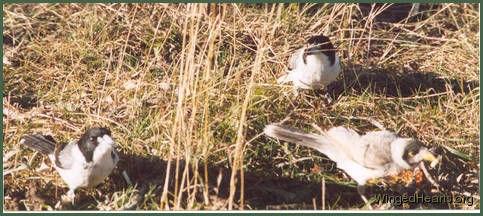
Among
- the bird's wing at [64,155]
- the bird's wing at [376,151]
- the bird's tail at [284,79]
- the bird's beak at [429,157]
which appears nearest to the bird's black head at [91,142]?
the bird's wing at [64,155]

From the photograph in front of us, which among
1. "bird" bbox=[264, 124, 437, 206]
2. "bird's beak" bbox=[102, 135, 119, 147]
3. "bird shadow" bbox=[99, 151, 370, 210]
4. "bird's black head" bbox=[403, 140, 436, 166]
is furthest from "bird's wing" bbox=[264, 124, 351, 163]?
"bird's beak" bbox=[102, 135, 119, 147]

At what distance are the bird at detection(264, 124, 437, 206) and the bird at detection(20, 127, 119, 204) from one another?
1.22 meters

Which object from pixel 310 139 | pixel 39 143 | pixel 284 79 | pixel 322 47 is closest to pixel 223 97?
pixel 284 79

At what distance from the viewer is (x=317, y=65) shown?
14.2 feet

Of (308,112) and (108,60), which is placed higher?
(108,60)

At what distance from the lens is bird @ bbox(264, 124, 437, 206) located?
3480mm

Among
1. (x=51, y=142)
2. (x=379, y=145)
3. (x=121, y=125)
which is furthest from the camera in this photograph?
(x=121, y=125)

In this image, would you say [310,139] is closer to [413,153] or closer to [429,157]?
[413,153]

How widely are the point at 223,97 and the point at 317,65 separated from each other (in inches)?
36.0

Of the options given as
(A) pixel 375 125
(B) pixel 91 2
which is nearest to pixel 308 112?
(A) pixel 375 125

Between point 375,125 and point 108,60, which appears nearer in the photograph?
point 375,125

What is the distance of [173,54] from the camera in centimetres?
484

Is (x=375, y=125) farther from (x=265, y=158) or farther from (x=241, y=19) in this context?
(x=241, y=19)

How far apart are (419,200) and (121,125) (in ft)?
8.09
